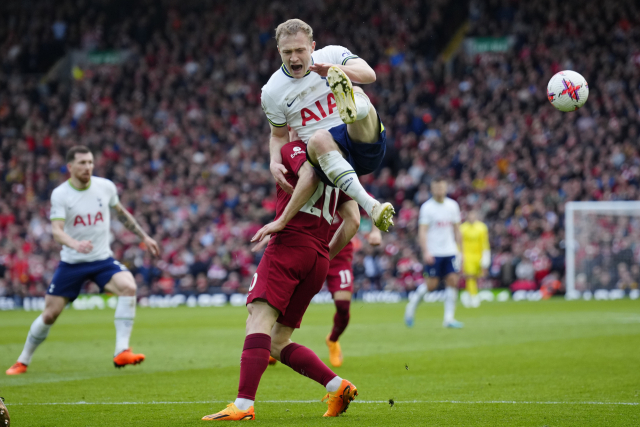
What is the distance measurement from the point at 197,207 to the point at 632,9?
15.9 m

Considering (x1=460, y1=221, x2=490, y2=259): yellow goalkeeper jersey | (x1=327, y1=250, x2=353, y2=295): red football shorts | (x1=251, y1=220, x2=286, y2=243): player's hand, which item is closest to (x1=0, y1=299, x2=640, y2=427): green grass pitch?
(x1=327, y1=250, x2=353, y2=295): red football shorts

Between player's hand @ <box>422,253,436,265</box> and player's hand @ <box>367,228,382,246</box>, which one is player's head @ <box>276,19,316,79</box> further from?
player's hand @ <box>422,253,436,265</box>

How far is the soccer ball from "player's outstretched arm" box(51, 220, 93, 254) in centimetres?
483

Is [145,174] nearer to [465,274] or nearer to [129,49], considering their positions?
[129,49]

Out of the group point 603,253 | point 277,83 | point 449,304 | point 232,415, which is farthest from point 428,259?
point 603,253

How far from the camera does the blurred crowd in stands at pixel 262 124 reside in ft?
81.8

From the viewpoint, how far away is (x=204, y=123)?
3053cm

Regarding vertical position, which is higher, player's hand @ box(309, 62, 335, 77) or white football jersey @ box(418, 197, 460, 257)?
player's hand @ box(309, 62, 335, 77)

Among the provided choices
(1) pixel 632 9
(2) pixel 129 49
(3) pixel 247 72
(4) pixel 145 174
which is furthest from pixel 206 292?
(1) pixel 632 9

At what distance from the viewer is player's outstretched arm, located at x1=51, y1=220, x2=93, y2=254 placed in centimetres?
861

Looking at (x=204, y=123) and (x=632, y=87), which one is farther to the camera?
(x=204, y=123)

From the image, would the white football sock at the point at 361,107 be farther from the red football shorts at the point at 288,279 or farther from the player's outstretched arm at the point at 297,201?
the red football shorts at the point at 288,279

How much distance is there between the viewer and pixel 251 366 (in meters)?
5.42

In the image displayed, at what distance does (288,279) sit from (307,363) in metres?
0.61
